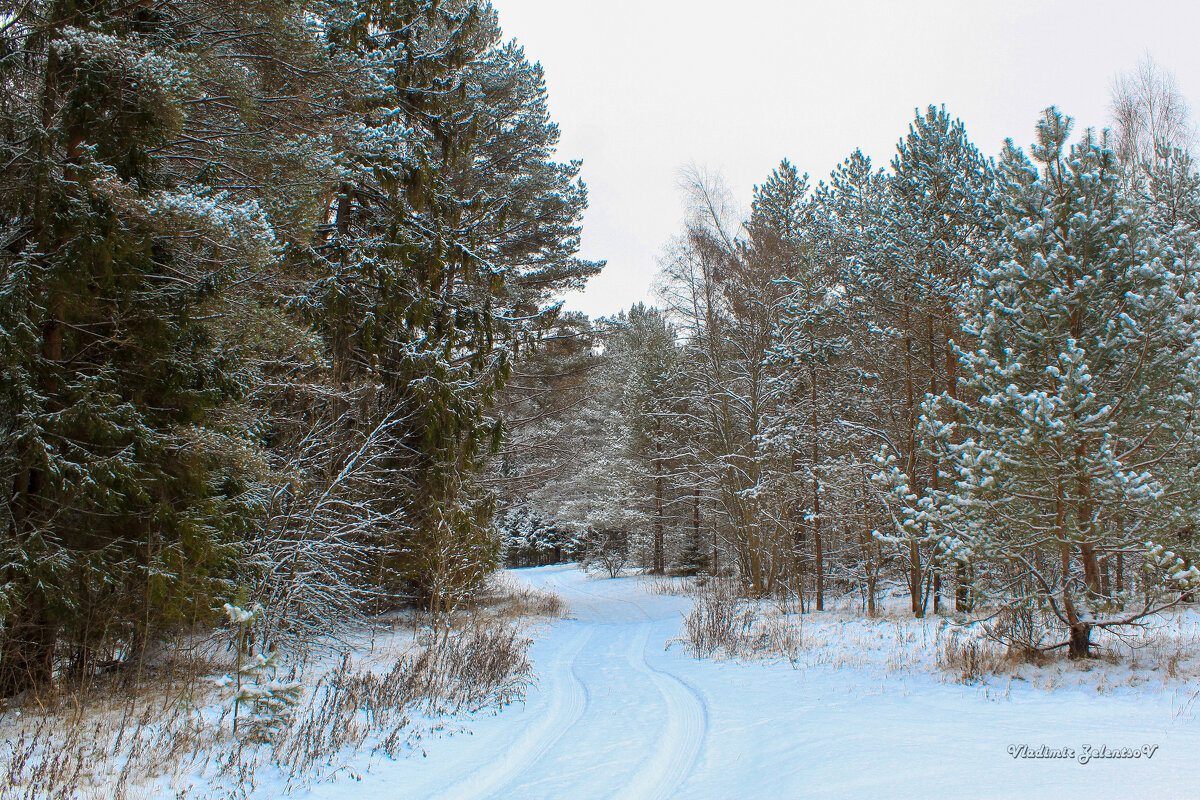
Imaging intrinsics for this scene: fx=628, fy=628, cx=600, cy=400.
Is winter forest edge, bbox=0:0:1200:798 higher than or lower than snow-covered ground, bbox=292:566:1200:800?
higher

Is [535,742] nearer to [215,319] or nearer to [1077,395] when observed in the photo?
[215,319]

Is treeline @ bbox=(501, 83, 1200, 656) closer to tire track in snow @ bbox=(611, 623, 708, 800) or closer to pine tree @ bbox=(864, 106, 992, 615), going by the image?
pine tree @ bbox=(864, 106, 992, 615)

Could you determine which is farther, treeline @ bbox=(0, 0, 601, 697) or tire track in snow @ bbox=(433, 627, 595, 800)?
treeline @ bbox=(0, 0, 601, 697)

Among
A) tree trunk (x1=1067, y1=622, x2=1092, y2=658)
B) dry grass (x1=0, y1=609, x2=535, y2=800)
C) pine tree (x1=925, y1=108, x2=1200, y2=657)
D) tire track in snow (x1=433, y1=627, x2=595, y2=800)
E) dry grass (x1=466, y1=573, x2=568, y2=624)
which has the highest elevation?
pine tree (x1=925, y1=108, x2=1200, y2=657)

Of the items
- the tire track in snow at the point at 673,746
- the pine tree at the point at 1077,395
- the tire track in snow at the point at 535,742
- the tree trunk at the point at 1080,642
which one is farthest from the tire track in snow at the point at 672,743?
the tree trunk at the point at 1080,642

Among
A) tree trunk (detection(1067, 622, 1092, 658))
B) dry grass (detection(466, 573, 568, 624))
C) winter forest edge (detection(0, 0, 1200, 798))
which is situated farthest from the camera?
dry grass (detection(466, 573, 568, 624))

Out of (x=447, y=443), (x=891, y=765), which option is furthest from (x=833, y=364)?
(x=891, y=765)

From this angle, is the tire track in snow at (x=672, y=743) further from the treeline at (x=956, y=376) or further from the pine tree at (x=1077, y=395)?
the pine tree at (x=1077, y=395)

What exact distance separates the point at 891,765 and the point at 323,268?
9610mm

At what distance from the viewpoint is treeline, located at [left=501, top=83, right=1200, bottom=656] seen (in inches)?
281

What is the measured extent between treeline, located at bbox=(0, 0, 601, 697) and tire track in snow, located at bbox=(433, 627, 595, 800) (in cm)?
325

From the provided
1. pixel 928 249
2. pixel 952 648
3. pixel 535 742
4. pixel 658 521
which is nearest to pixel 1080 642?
pixel 952 648

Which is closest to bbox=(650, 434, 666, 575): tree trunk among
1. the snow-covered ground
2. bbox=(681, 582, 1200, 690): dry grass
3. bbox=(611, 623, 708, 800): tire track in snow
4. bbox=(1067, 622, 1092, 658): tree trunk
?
bbox=(681, 582, 1200, 690): dry grass

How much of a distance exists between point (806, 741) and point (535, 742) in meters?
2.46
